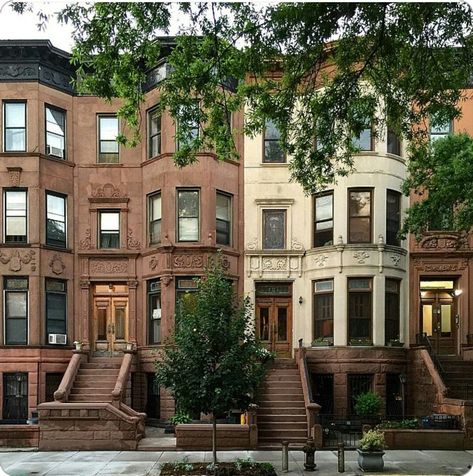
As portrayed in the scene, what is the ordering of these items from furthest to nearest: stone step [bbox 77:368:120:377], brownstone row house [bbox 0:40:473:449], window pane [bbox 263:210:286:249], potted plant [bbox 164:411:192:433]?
window pane [bbox 263:210:286:249] → brownstone row house [bbox 0:40:473:449] → stone step [bbox 77:368:120:377] → potted plant [bbox 164:411:192:433]

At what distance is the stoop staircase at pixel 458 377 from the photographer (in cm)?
1766

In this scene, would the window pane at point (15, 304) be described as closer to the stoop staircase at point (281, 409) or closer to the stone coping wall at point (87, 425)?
the stone coping wall at point (87, 425)

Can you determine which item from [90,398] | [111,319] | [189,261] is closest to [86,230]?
[111,319]

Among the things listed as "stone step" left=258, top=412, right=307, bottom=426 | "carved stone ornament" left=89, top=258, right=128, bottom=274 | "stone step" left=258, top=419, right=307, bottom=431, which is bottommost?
"stone step" left=258, top=419, right=307, bottom=431

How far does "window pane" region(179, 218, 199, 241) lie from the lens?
20.0 m

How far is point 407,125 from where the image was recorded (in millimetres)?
12539

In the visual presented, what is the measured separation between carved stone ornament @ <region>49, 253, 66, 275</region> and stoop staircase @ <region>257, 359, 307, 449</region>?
7.41 m

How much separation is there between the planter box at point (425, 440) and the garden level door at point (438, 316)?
560 cm

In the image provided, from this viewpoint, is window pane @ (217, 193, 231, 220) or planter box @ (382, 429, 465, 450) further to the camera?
window pane @ (217, 193, 231, 220)

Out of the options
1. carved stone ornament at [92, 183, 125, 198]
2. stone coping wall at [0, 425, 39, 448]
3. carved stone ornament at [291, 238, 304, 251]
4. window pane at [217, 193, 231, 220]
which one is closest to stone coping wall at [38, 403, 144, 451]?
stone coping wall at [0, 425, 39, 448]

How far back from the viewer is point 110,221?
2102cm

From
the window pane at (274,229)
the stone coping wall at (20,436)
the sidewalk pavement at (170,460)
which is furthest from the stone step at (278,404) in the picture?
the stone coping wall at (20,436)

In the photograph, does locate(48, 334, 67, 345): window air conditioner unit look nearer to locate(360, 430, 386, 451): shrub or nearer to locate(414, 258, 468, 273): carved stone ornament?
locate(360, 430, 386, 451): shrub

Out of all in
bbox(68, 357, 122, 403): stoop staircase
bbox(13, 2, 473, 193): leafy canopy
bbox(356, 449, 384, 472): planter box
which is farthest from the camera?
bbox(68, 357, 122, 403): stoop staircase
